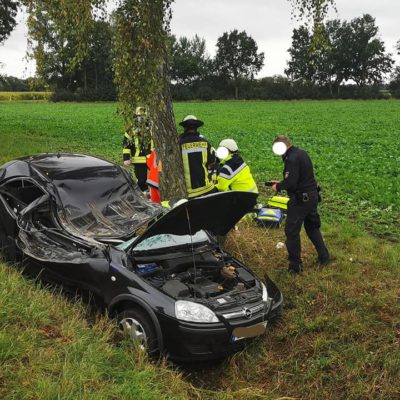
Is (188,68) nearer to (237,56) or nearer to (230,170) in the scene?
(237,56)

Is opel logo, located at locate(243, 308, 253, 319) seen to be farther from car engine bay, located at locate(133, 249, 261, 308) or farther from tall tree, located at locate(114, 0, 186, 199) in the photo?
tall tree, located at locate(114, 0, 186, 199)

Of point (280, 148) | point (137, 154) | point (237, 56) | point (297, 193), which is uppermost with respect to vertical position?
point (237, 56)

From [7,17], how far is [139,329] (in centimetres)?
1972

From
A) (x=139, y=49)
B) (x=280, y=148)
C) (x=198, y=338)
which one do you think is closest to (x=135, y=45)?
(x=139, y=49)

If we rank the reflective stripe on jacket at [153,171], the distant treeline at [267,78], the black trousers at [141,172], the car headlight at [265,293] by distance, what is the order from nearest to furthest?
the car headlight at [265,293] → the reflective stripe on jacket at [153,171] → the black trousers at [141,172] → the distant treeline at [267,78]

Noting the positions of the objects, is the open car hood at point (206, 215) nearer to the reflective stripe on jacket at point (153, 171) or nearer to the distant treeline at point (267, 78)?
the reflective stripe on jacket at point (153, 171)

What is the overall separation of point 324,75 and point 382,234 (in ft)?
230

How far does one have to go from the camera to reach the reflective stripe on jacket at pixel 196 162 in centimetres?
722

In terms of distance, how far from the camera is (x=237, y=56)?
76062 millimetres

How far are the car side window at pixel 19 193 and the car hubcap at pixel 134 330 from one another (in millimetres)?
2200

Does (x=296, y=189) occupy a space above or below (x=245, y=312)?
above

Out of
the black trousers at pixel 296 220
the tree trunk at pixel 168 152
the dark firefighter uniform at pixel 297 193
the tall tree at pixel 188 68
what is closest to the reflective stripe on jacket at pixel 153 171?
the tree trunk at pixel 168 152

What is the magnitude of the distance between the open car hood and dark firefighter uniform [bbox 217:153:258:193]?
5.86 feet

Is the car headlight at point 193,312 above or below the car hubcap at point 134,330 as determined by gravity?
above
